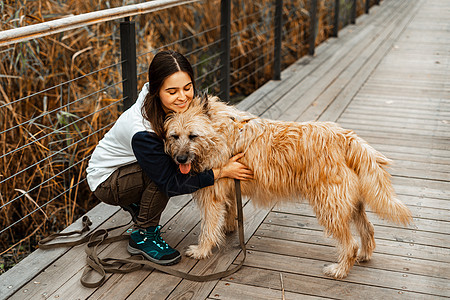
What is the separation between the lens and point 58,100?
4.24m

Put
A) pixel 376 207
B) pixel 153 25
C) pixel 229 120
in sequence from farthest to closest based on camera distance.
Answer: pixel 153 25, pixel 229 120, pixel 376 207

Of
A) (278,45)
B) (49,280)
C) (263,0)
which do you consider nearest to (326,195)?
(49,280)

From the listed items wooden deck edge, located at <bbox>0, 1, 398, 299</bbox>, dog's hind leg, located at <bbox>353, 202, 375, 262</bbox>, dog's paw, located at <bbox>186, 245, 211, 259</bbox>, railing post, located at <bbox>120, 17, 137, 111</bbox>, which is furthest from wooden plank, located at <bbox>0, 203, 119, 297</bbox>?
dog's hind leg, located at <bbox>353, 202, 375, 262</bbox>

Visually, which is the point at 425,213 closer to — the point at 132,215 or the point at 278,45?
the point at 132,215

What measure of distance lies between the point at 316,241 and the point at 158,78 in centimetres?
117

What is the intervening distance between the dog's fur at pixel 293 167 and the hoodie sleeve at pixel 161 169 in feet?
0.15

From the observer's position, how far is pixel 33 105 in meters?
3.95

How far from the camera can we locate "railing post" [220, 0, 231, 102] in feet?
15.1

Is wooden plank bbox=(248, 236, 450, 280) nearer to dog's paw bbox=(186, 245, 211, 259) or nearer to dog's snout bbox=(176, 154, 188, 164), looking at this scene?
dog's paw bbox=(186, 245, 211, 259)

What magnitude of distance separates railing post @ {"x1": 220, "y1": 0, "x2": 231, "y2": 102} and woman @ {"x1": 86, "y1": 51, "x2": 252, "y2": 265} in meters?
2.04

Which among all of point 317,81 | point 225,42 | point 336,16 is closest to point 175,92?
point 225,42

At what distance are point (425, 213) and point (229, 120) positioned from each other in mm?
1344

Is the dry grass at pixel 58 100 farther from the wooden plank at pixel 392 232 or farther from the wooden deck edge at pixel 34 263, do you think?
the wooden plank at pixel 392 232

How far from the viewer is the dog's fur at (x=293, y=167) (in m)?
2.47
